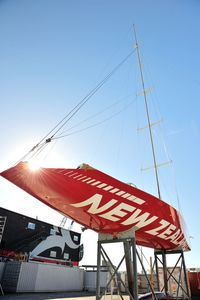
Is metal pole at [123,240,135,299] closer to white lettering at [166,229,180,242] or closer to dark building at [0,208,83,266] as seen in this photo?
white lettering at [166,229,180,242]

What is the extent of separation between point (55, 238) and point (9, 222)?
6.90m

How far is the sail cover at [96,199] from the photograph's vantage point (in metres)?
4.43

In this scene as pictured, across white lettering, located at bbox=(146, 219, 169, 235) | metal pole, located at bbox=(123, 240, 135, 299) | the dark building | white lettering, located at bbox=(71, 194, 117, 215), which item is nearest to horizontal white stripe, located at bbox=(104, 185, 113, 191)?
white lettering, located at bbox=(71, 194, 117, 215)

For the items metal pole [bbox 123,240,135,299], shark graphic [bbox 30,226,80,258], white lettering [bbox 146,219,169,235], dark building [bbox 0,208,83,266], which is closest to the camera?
metal pole [bbox 123,240,135,299]

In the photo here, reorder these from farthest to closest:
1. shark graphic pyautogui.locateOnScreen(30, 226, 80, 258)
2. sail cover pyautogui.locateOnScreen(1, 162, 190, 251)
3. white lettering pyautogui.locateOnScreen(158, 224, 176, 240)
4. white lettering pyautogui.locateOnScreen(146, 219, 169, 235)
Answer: shark graphic pyautogui.locateOnScreen(30, 226, 80, 258) → white lettering pyautogui.locateOnScreen(158, 224, 176, 240) → white lettering pyautogui.locateOnScreen(146, 219, 169, 235) → sail cover pyautogui.locateOnScreen(1, 162, 190, 251)

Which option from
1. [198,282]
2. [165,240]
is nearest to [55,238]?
[198,282]

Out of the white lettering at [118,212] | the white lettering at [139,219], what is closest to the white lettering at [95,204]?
the white lettering at [118,212]

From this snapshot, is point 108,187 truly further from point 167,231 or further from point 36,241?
point 36,241

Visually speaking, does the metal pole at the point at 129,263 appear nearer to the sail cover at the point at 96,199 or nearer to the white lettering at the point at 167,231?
the sail cover at the point at 96,199

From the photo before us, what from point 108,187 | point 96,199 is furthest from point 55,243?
point 108,187

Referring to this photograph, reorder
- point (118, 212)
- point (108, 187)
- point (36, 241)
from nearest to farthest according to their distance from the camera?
point (108, 187), point (118, 212), point (36, 241)

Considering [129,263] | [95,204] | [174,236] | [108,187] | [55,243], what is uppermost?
[55,243]

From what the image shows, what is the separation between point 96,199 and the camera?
16.9ft

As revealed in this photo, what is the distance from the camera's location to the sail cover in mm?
4430
